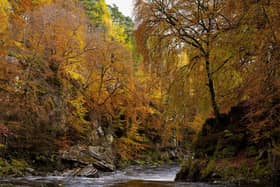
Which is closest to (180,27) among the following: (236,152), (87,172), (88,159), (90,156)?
(236,152)

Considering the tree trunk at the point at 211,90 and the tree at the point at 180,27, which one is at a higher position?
the tree at the point at 180,27

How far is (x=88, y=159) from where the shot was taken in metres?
23.8

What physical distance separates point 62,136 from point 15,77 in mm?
5143

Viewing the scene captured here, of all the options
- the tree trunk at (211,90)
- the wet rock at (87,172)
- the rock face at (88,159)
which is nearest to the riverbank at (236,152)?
the tree trunk at (211,90)

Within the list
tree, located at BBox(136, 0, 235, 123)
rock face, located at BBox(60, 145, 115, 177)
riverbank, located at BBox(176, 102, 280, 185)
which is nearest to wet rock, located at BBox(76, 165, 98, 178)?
rock face, located at BBox(60, 145, 115, 177)

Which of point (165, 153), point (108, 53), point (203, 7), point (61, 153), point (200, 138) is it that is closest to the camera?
point (203, 7)

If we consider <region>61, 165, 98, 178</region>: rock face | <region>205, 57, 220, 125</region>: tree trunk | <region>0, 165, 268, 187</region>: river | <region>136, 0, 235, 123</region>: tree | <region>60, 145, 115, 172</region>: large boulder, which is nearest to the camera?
<region>0, 165, 268, 187</region>: river

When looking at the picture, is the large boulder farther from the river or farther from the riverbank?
the riverbank

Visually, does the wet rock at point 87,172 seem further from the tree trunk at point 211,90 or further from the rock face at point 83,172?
the tree trunk at point 211,90

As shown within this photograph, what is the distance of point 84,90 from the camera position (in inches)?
1126

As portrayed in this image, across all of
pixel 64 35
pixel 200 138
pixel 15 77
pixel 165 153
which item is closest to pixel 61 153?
pixel 15 77

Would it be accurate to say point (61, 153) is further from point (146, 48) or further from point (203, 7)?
point (203, 7)

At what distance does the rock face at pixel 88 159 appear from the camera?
20.8 m

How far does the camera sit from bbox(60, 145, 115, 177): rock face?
20.8m
